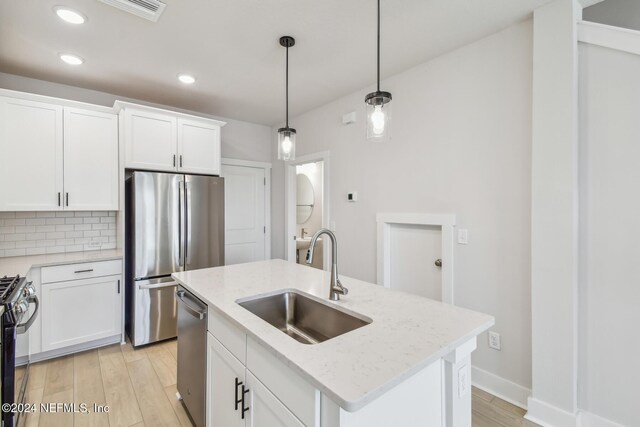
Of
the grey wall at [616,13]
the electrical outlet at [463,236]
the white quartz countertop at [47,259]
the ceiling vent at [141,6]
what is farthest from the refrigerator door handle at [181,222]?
the grey wall at [616,13]

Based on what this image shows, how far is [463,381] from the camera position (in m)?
1.20

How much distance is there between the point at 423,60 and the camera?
2639 millimetres

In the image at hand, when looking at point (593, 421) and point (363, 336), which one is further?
point (593, 421)

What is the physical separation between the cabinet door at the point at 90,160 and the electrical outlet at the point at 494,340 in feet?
11.9

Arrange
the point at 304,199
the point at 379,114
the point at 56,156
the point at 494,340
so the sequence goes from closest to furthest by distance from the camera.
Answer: the point at 379,114
the point at 494,340
the point at 56,156
the point at 304,199

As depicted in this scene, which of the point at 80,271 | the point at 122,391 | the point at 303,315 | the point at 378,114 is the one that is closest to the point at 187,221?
the point at 80,271

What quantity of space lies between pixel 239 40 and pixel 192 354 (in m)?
2.24

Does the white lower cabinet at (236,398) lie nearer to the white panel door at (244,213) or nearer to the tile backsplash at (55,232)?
the tile backsplash at (55,232)

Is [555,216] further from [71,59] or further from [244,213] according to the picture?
[71,59]

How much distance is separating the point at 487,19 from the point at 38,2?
2911 millimetres

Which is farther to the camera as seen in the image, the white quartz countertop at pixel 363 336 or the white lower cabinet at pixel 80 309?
the white lower cabinet at pixel 80 309

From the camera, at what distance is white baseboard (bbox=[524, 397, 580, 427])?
181 centimetres

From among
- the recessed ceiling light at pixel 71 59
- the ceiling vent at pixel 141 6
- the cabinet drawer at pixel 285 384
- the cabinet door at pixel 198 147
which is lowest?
the cabinet drawer at pixel 285 384

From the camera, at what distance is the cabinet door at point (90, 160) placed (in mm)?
2879
